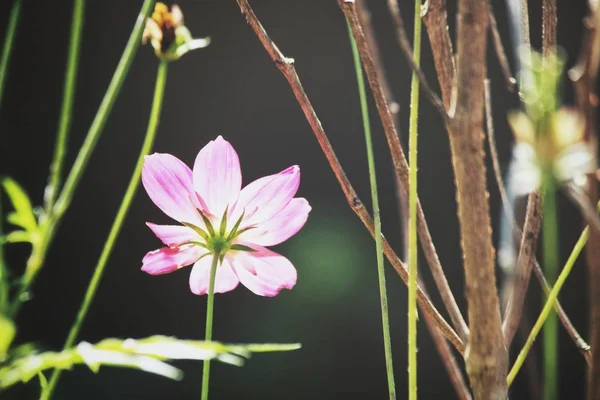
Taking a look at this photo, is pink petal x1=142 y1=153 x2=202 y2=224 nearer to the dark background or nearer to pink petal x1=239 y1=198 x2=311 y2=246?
pink petal x1=239 y1=198 x2=311 y2=246

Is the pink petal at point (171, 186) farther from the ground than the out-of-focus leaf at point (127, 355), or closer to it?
farther from the ground

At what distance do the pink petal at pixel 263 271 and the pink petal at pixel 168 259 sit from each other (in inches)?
0.9

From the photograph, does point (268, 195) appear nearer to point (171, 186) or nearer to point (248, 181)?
point (171, 186)

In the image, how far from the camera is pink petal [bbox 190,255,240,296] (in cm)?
32

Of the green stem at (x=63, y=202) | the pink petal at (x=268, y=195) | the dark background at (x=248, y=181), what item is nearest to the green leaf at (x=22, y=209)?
the green stem at (x=63, y=202)

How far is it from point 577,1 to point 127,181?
867 millimetres

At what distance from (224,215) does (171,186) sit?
1.1 inches

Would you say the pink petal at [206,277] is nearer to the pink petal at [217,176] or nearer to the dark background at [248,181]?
the pink petal at [217,176]

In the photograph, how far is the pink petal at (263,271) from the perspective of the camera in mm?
300

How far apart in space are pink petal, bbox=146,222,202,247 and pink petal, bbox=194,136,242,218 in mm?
15

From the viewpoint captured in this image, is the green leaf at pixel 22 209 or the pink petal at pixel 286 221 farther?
the pink petal at pixel 286 221

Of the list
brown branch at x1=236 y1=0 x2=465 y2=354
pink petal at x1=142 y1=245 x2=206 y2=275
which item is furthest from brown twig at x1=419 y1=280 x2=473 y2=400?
pink petal at x1=142 y1=245 x2=206 y2=275

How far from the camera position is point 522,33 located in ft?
0.89

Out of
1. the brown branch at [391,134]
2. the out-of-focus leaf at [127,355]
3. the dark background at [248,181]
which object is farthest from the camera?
the dark background at [248,181]
